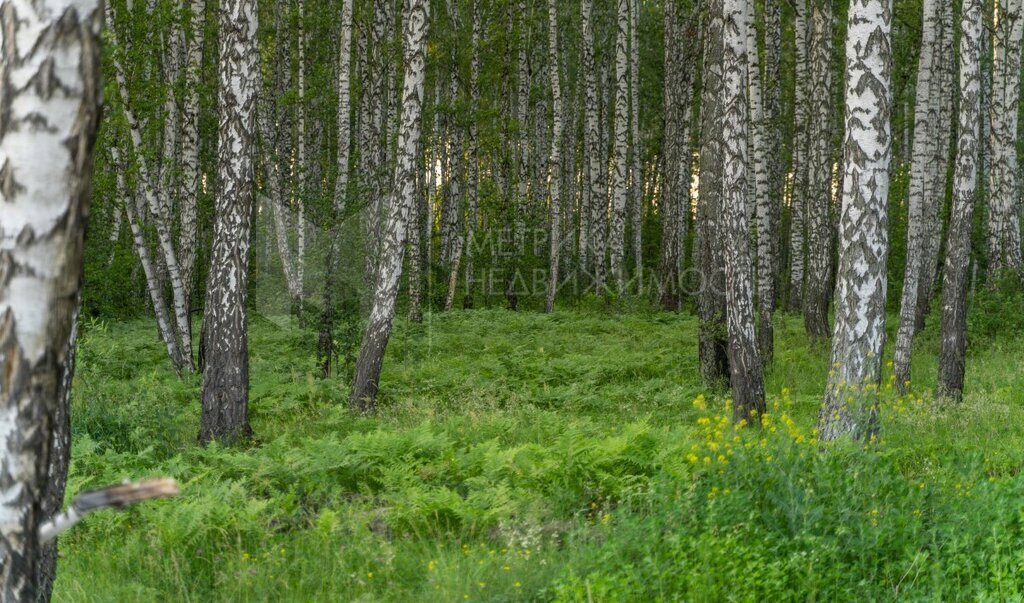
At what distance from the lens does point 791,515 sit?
5.28 metres

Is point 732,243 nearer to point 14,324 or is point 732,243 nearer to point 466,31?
point 14,324

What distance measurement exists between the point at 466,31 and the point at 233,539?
2226 cm

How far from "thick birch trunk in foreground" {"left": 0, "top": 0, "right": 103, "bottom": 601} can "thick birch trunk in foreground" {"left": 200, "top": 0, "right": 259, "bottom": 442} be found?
6350 millimetres

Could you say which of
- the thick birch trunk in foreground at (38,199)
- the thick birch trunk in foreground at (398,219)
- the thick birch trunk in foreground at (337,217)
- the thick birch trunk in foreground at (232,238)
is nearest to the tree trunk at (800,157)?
the thick birch trunk in foreground at (337,217)

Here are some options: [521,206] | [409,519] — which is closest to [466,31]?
[521,206]

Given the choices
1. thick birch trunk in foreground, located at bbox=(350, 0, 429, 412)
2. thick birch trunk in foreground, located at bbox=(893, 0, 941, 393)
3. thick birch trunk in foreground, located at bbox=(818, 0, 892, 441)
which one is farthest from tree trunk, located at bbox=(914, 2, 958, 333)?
thick birch trunk in foreground, located at bbox=(350, 0, 429, 412)

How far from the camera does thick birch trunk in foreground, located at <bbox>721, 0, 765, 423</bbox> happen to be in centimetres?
1001

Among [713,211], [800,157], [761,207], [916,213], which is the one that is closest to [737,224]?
[713,211]

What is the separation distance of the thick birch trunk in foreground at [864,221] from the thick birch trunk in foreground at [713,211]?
2.31 m

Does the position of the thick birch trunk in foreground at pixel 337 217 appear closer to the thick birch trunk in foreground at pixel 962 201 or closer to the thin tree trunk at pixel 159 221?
the thin tree trunk at pixel 159 221

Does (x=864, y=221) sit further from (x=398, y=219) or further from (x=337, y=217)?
(x=337, y=217)

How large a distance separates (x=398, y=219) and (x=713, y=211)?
4.23 metres

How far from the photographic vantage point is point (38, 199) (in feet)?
8.77

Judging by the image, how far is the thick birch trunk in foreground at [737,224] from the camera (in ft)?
32.8
